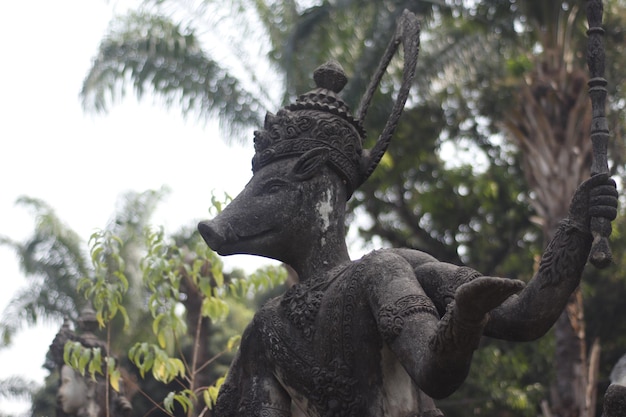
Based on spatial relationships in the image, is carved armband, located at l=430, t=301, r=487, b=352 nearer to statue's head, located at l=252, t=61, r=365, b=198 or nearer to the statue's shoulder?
the statue's shoulder

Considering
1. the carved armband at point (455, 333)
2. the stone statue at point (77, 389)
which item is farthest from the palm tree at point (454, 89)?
the carved armband at point (455, 333)

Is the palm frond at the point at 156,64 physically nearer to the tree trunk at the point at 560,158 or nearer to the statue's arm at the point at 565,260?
the tree trunk at the point at 560,158

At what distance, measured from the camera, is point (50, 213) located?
2047 cm

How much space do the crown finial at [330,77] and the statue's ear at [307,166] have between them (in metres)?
0.56

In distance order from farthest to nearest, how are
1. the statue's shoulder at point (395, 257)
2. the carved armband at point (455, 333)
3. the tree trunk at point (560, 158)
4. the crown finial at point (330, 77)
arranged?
the tree trunk at point (560, 158)
the crown finial at point (330, 77)
the statue's shoulder at point (395, 257)
the carved armband at point (455, 333)

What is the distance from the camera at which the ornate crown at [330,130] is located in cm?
490

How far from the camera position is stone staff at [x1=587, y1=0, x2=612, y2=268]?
12.4ft

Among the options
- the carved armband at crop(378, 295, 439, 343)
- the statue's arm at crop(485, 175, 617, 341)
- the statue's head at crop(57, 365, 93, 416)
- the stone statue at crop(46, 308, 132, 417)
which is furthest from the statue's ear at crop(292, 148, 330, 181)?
the statue's head at crop(57, 365, 93, 416)

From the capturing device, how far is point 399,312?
3.96 metres

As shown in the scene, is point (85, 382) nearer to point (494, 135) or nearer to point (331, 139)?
point (331, 139)

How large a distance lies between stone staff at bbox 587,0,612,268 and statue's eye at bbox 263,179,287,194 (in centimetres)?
152

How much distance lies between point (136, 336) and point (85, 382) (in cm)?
1100

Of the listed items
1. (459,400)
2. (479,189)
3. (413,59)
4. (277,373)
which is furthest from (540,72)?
(277,373)

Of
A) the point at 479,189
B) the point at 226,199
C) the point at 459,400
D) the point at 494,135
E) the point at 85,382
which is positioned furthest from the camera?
the point at 494,135
